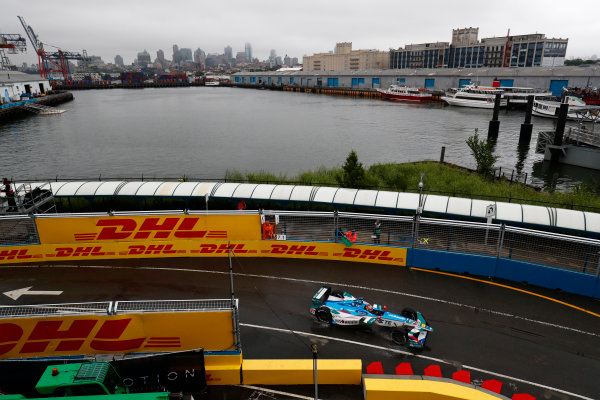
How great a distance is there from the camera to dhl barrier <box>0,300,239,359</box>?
9.54 metres

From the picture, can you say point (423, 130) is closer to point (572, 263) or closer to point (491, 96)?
point (491, 96)

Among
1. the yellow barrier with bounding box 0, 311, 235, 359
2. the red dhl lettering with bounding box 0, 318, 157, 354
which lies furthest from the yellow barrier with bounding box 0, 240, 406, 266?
the red dhl lettering with bounding box 0, 318, 157, 354

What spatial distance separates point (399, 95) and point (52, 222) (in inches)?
4346

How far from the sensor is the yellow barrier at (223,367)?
391 inches

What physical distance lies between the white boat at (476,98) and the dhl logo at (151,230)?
3712 inches

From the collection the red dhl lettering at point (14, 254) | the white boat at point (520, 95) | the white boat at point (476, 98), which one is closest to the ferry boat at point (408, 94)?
the white boat at point (476, 98)

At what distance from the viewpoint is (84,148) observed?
5400cm

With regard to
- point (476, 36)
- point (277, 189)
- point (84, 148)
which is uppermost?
point (476, 36)

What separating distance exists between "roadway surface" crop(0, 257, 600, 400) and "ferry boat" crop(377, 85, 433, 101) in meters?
105

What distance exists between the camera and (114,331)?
9.69 metres

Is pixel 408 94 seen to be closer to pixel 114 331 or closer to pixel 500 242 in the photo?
pixel 500 242

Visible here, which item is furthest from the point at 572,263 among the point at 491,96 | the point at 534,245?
the point at 491,96

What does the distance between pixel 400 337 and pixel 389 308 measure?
6.35ft

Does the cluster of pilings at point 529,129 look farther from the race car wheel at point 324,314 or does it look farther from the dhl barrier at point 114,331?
the dhl barrier at point 114,331
